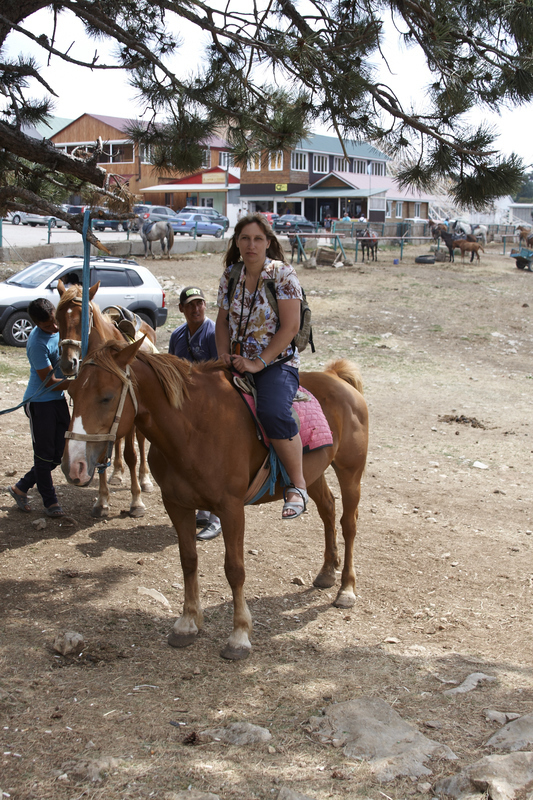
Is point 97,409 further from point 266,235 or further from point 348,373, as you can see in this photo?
point 348,373

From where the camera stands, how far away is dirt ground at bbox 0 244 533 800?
2.71 meters

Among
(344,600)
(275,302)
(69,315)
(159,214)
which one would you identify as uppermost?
(159,214)

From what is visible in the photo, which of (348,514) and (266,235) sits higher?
(266,235)

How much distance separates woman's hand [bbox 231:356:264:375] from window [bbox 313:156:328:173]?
196 ft

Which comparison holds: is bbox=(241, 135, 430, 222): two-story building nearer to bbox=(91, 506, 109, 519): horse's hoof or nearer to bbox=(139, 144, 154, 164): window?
bbox=(139, 144, 154, 164): window

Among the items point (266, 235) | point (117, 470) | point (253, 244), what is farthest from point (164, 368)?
point (117, 470)

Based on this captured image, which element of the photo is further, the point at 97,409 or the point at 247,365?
the point at 247,365

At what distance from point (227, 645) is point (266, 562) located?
1372mm

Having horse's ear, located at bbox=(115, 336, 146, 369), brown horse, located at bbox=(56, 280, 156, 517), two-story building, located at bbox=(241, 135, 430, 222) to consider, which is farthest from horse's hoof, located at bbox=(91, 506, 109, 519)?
two-story building, located at bbox=(241, 135, 430, 222)

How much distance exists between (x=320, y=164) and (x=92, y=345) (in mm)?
59666

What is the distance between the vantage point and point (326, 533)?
16.3 feet

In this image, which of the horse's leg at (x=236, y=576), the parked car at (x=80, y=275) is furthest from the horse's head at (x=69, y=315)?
the parked car at (x=80, y=275)

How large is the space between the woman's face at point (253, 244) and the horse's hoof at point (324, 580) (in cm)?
241

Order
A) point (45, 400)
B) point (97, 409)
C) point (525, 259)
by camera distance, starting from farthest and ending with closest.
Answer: point (525, 259) < point (45, 400) < point (97, 409)
